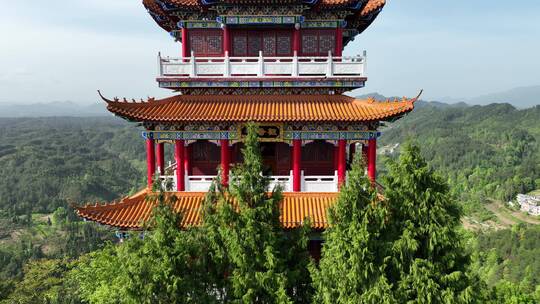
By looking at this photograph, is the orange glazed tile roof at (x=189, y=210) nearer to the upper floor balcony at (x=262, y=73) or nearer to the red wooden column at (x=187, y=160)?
the red wooden column at (x=187, y=160)

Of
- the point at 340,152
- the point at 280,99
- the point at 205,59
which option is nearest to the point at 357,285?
the point at 340,152

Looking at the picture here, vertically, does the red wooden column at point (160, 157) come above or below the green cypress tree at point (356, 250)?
above

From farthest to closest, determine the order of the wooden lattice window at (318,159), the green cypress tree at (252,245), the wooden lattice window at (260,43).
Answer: the wooden lattice window at (318,159) < the wooden lattice window at (260,43) < the green cypress tree at (252,245)

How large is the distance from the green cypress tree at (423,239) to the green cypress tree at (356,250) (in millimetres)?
382

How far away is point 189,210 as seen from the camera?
13.0 meters

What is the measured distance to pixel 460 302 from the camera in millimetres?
8805

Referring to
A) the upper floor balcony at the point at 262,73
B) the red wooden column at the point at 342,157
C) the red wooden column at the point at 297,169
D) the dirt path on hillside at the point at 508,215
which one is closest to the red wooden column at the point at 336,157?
the red wooden column at the point at 342,157

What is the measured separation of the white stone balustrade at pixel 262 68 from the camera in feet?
45.9

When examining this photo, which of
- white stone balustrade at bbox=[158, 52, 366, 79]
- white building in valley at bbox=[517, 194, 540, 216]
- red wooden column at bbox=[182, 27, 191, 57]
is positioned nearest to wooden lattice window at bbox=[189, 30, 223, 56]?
red wooden column at bbox=[182, 27, 191, 57]

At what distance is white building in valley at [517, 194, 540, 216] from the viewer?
135m

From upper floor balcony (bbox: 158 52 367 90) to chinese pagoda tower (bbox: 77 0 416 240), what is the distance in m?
0.04

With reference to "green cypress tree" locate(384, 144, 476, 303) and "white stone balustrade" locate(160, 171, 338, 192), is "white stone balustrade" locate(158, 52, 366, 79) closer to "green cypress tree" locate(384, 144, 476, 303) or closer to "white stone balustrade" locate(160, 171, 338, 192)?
"white stone balustrade" locate(160, 171, 338, 192)

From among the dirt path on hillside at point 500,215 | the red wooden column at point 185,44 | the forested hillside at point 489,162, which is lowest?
the dirt path on hillside at point 500,215

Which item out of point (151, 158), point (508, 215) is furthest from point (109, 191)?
point (151, 158)
